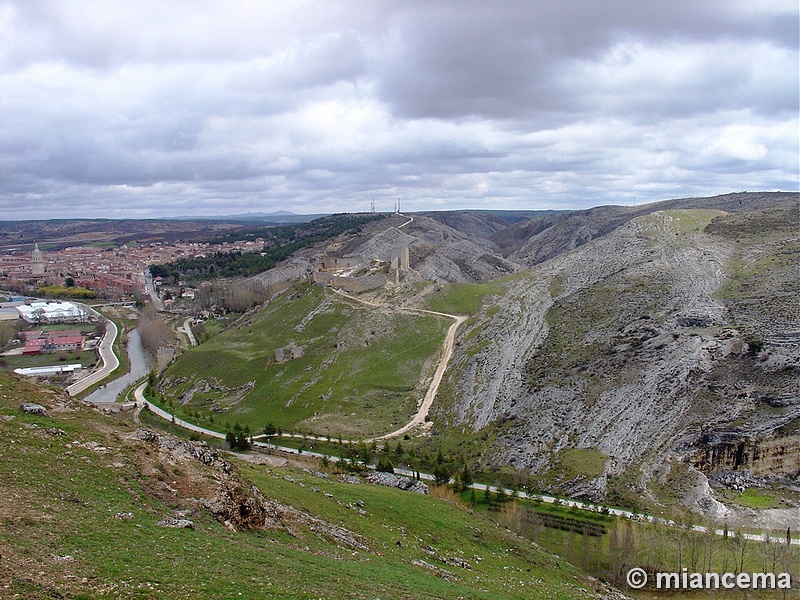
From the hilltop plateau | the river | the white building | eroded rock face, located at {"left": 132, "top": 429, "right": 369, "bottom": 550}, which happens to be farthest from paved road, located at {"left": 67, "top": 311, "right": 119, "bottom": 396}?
eroded rock face, located at {"left": 132, "top": 429, "right": 369, "bottom": 550}

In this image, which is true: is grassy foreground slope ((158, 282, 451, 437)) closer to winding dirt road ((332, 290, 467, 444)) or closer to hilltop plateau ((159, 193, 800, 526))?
hilltop plateau ((159, 193, 800, 526))

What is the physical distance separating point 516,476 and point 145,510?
41.0 metres

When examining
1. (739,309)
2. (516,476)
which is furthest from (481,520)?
(739,309)

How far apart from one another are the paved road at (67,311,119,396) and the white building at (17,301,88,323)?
12.4m

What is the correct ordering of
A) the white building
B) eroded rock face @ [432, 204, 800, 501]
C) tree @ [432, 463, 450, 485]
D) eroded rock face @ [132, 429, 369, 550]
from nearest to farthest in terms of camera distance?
eroded rock face @ [132, 429, 369, 550]
tree @ [432, 463, 450, 485]
eroded rock face @ [432, 204, 800, 501]
the white building

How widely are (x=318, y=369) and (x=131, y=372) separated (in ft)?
141

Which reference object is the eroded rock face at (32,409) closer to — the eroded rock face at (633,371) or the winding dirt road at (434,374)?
the winding dirt road at (434,374)

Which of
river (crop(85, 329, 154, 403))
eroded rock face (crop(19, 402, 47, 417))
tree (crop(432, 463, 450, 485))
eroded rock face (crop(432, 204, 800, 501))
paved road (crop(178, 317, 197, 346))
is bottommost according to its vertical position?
river (crop(85, 329, 154, 403))

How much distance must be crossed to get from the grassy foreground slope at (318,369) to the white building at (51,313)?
65.6 metres

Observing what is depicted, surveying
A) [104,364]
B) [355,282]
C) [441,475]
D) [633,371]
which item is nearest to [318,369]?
[355,282]

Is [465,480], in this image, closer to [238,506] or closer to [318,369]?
[238,506]

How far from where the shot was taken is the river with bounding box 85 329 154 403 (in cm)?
8617

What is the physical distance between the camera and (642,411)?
56.9 m

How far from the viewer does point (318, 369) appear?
81.5 m
